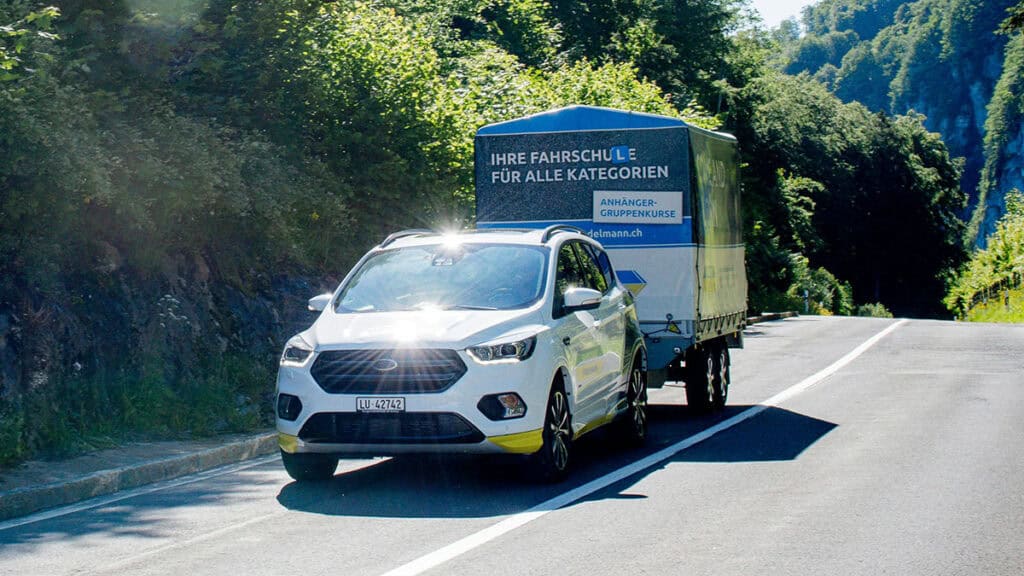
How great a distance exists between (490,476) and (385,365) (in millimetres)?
1454

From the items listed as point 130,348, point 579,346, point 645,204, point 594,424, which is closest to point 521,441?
point 579,346

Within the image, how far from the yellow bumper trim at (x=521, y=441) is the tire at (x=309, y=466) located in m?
1.30

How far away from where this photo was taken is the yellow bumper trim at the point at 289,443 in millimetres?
9531

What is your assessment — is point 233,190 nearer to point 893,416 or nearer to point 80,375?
point 80,375

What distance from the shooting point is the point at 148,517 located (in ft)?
28.9

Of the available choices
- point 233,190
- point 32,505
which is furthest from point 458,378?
point 233,190

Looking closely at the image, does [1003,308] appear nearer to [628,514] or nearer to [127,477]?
[127,477]

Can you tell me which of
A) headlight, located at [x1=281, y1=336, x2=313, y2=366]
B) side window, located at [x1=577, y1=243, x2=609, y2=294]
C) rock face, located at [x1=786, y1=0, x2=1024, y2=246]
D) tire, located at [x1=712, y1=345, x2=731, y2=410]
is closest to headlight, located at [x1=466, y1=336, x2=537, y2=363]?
headlight, located at [x1=281, y1=336, x2=313, y2=366]

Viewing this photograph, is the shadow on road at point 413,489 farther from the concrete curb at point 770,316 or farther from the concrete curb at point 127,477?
the concrete curb at point 770,316

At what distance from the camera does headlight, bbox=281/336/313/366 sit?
31.4 feet

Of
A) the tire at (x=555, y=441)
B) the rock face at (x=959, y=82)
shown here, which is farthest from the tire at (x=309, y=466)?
the rock face at (x=959, y=82)

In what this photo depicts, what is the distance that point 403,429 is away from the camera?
920cm

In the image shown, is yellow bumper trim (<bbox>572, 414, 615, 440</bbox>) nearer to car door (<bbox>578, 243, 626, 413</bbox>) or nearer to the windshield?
car door (<bbox>578, 243, 626, 413</bbox>)

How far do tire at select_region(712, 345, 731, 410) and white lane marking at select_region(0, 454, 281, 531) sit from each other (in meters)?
5.54
